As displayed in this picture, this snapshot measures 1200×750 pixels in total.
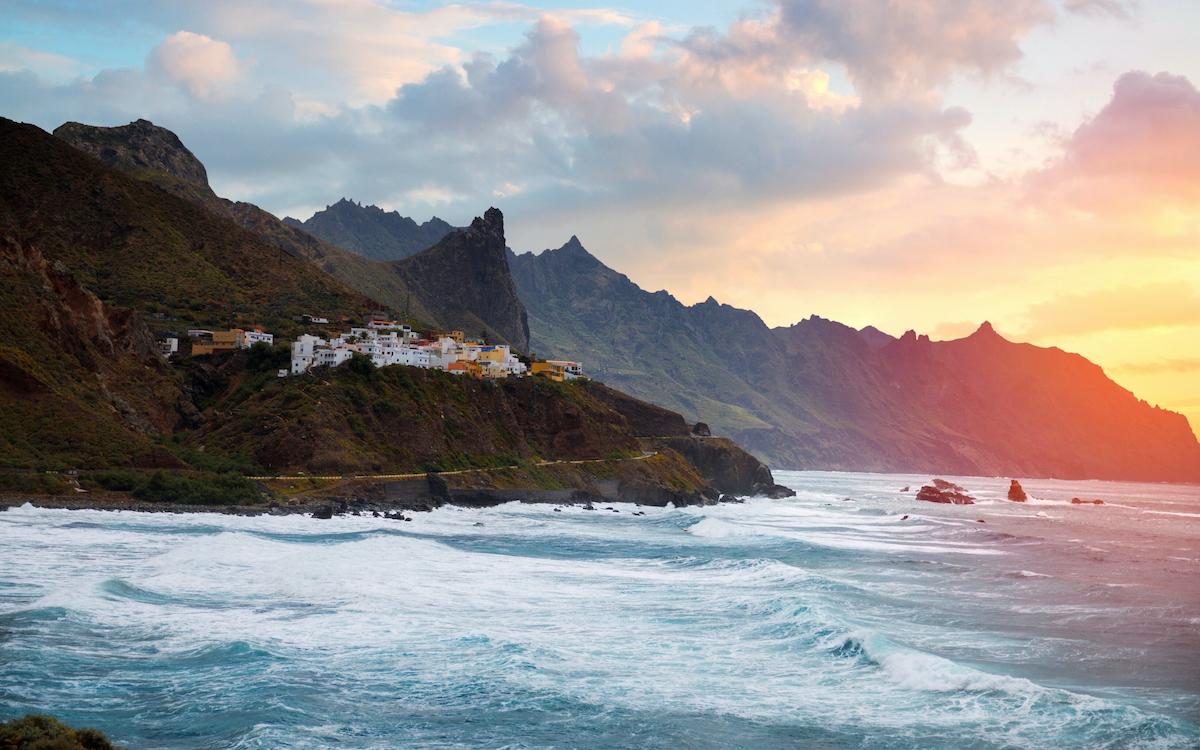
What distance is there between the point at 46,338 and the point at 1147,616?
74.8m

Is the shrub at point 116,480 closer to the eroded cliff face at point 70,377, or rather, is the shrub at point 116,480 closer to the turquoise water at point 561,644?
the eroded cliff face at point 70,377

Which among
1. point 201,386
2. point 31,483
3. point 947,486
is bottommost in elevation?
point 947,486

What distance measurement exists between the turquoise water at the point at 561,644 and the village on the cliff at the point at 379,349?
4282 cm

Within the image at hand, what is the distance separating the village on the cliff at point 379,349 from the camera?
99.1 metres

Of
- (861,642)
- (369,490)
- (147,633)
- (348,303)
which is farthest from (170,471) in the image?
(348,303)

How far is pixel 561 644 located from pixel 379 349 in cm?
8063

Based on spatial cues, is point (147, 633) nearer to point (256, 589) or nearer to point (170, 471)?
point (256, 589)

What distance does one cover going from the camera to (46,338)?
250 feet

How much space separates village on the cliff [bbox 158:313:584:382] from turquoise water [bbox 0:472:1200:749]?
4282 centimetres

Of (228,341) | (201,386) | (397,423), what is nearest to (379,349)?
(397,423)

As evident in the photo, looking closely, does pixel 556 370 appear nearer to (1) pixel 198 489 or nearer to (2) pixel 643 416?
(2) pixel 643 416

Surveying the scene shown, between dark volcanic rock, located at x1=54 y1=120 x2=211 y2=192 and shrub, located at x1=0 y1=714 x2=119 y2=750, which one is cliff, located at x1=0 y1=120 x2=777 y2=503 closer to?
dark volcanic rock, located at x1=54 y1=120 x2=211 y2=192

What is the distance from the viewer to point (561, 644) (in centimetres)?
3016

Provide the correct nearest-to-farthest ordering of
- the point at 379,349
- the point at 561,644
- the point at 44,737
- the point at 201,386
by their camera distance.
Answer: the point at 44,737 < the point at 561,644 < the point at 201,386 < the point at 379,349
